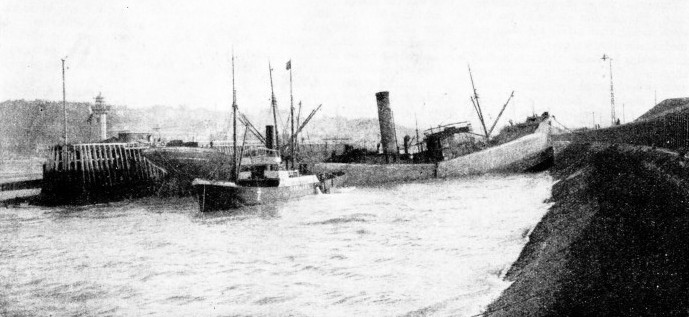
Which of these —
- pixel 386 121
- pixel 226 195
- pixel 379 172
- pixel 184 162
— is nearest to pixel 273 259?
pixel 226 195

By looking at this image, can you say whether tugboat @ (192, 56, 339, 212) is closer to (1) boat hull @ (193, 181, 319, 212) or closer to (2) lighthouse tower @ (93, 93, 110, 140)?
(1) boat hull @ (193, 181, 319, 212)

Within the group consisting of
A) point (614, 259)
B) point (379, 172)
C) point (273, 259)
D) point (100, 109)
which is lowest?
point (273, 259)

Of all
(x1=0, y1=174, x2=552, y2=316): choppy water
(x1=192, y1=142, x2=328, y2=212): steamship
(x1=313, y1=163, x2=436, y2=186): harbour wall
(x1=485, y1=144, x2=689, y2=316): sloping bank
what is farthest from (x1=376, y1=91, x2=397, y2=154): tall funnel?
(x1=485, y1=144, x2=689, y2=316): sloping bank

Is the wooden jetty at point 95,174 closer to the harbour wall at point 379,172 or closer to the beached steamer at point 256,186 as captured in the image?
the beached steamer at point 256,186

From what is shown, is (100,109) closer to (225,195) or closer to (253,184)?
(253,184)

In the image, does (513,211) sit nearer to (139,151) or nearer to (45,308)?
(45,308)

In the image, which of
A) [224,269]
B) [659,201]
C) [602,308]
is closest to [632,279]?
[602,308]

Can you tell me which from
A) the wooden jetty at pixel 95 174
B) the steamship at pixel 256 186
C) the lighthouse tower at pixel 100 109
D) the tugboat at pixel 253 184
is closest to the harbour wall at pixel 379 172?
the tugboat at pixel 253 184
